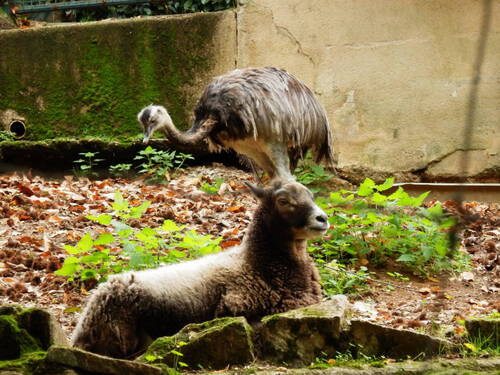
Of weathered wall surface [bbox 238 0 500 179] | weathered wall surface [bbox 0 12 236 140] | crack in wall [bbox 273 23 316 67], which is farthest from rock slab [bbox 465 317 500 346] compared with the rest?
weathered wall surface [bbox 0 12 236 140]

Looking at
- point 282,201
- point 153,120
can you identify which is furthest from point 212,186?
point 282,201

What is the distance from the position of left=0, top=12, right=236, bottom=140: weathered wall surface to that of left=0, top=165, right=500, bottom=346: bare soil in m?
1.39

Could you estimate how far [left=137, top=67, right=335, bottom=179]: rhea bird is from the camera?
26.4 ft

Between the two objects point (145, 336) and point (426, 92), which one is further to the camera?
point (426, 92)

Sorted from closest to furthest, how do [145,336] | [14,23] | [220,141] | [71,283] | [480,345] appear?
[480,345] < [145,336] < [71,283] < [220,141] < [14,23]

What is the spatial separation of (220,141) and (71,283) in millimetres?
3161

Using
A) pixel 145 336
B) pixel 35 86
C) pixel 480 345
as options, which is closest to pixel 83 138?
pixel 35 86

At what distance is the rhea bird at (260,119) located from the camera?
317 inches

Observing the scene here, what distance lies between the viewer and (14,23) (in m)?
12.3

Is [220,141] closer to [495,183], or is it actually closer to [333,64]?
[333,64]

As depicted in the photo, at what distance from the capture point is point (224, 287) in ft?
14.5

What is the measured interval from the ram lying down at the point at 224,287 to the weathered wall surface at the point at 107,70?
6256 mm

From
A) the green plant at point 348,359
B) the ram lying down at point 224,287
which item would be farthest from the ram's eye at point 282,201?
the green plant at point 348,359

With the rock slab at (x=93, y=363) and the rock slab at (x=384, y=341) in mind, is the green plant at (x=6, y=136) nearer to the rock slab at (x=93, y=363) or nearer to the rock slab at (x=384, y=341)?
the rock slab at (x=384, y=341)
